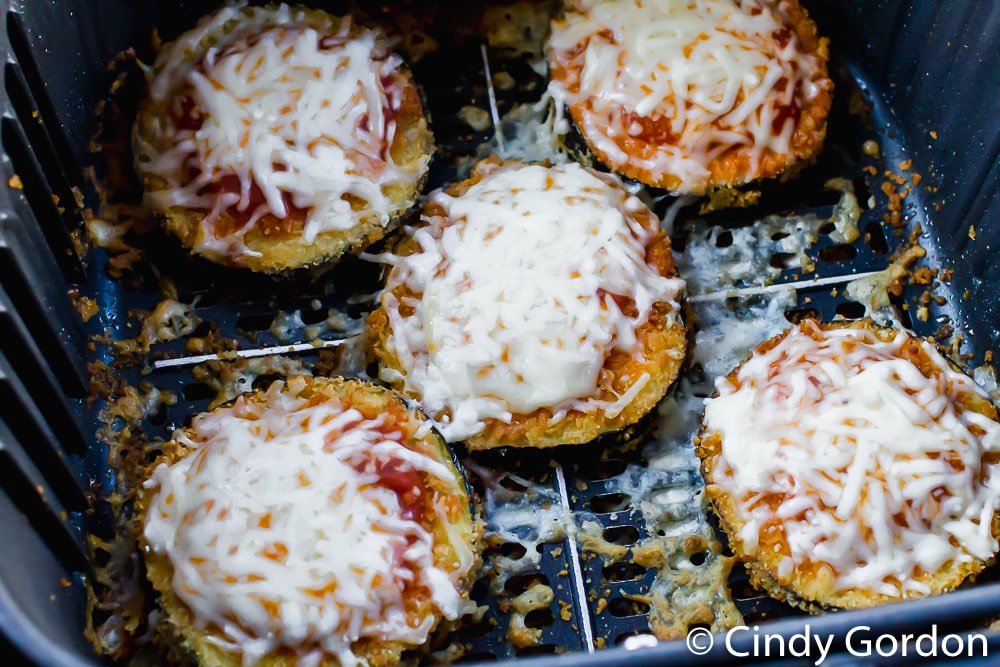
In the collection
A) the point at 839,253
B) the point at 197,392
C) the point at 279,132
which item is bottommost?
the point at 197,392

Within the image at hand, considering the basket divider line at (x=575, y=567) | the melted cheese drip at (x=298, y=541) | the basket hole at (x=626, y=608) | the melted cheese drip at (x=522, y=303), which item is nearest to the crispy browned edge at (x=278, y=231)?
the melted cheese drip at (x=522, y=303)

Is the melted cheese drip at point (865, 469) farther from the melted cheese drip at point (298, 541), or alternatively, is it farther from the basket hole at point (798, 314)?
the melted cheese drip at point (298, 541)

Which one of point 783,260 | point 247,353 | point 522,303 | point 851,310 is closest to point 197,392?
point 247,353

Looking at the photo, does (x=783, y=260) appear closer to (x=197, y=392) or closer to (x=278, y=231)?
(x=278, y=231)

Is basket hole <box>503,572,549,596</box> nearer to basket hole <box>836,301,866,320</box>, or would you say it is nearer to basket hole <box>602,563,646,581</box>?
basket hole <box>602,563,646,581</box>

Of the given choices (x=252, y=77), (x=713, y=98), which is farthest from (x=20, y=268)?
(x=713, y=98)

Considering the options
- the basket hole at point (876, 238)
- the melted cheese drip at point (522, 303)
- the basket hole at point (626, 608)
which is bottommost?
the basket hole at point (626, 608)

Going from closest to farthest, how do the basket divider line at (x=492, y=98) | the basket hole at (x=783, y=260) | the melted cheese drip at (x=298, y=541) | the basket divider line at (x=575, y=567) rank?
the melted cheese drip at (x=298, y=541)
the basket divider line at (x=575, y=567)
the basket hole at (x=783, y=260)
the basket divider line at (x=492, y=98)
